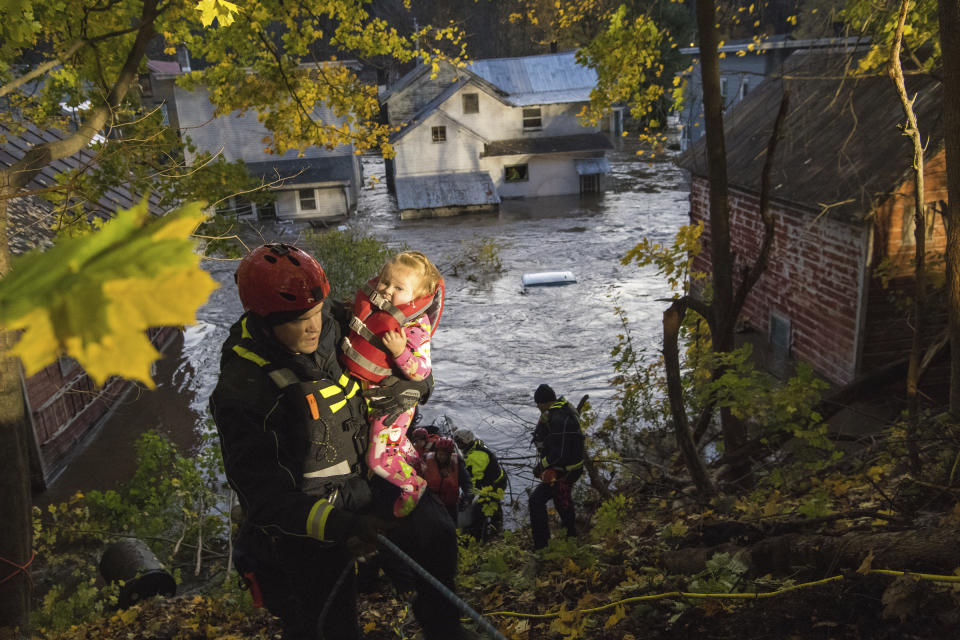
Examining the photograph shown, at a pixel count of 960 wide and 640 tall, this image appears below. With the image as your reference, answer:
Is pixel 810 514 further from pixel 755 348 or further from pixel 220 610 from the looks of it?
pixel 755 348

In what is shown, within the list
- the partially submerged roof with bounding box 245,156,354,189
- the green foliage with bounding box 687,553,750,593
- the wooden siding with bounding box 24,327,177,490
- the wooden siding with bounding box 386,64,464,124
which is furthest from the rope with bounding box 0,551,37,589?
the wooden siding with bounding box 386,64,464,124

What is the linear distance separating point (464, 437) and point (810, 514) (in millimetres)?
5827

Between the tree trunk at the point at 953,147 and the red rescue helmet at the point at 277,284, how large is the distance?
439 centimetres

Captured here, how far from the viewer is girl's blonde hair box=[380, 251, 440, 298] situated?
3.92 meters

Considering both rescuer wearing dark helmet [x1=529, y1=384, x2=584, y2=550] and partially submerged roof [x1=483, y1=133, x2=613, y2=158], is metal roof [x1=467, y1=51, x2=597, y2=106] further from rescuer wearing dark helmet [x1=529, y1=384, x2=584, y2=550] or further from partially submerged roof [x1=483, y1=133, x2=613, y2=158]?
rescuer wearing dark helmet [x1=529, y1=384, x2=584, y2=550]

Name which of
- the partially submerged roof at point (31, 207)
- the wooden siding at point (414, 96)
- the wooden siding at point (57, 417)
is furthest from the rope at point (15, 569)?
the wooden siding at point (414, 96)

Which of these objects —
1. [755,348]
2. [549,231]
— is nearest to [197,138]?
[549,231]

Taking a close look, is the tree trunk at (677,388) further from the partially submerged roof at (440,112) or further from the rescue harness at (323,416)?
the partially submerged roof at (440,112)

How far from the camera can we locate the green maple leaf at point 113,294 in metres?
1.01

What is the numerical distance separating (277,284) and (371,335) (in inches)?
23.4

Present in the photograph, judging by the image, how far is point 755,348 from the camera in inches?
582

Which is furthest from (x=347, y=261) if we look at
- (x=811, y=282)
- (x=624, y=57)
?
(x=624, y=57)

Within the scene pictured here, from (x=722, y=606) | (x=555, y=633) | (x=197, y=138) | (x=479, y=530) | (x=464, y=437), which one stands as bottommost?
(x=479, y=530)

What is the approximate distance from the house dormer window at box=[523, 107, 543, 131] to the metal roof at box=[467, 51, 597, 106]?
0.67 meters
